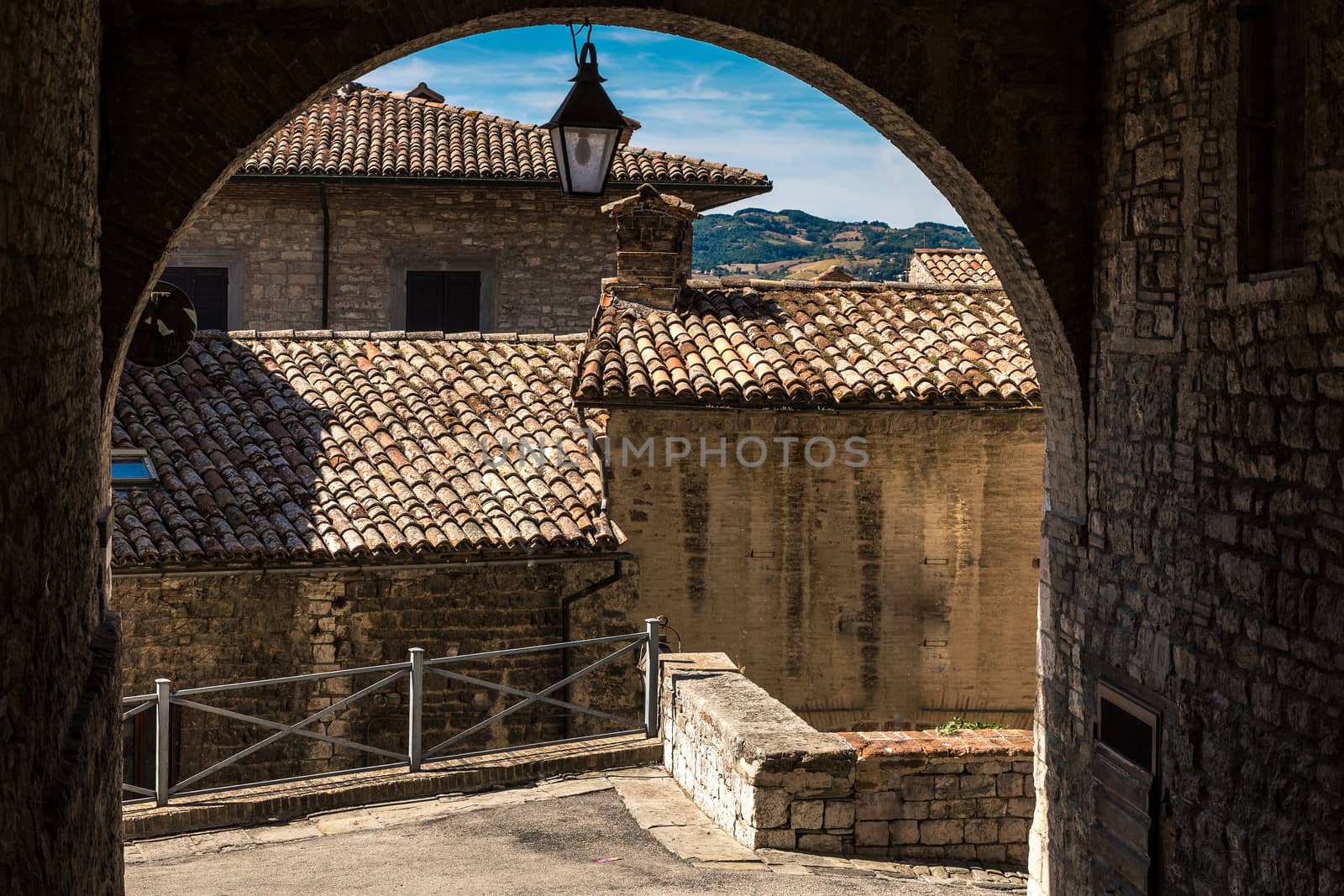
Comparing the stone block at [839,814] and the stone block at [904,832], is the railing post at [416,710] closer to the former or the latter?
the stone block at [839,814]

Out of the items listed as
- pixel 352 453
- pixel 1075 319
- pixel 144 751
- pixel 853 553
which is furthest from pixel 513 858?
pixel 853 553

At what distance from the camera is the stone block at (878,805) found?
9.27 meters

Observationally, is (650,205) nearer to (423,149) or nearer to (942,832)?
(423,149)

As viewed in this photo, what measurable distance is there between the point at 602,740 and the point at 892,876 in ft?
10.4

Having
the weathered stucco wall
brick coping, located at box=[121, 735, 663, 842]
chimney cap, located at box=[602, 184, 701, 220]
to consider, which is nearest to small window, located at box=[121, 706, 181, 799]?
brick coping, located at box=[121, 735, 663, 842]

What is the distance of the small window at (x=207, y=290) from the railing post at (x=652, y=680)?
989cm

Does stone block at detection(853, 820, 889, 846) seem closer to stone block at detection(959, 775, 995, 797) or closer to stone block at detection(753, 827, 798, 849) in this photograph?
stone block at detection(753, 827, 798, 849)

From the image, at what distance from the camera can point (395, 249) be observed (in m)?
18.5

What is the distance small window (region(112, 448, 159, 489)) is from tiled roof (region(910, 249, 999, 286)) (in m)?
14.1

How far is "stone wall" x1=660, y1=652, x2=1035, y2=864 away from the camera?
889 centimetres

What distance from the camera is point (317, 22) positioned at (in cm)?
569

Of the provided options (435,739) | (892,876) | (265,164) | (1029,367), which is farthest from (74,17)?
(265,164)

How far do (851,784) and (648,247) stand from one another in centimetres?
692

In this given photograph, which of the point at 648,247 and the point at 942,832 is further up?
the point at 648,247
